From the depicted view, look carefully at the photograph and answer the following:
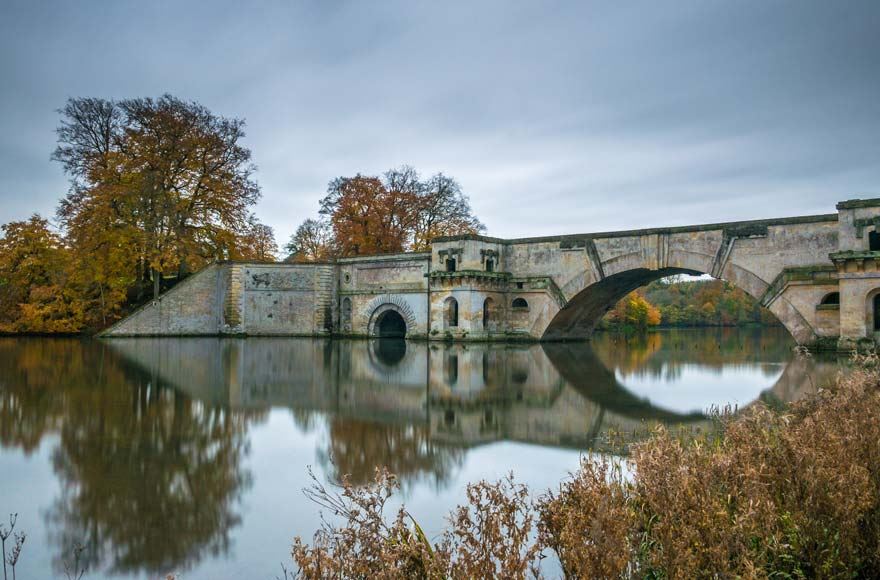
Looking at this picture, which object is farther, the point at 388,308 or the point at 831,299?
the point at 388,308

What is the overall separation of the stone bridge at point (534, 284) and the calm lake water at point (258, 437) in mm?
5849

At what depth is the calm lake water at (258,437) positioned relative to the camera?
4.89 meters

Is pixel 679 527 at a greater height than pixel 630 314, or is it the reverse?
pixel 630 314

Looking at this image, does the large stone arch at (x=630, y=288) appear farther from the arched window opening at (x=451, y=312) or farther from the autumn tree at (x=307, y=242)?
the autumn tree at (x=307, y=242)

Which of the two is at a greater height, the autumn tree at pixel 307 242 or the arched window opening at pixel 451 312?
the autumn tree at pixel 307 242

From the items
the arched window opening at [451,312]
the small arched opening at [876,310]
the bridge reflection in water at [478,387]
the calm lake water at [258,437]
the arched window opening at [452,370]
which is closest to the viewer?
the calm lake water at [258,437]

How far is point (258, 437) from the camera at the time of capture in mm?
8531

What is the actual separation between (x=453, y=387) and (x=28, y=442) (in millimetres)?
7978

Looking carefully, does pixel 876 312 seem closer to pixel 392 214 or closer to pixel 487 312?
pixel 487 312

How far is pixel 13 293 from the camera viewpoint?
116 feet

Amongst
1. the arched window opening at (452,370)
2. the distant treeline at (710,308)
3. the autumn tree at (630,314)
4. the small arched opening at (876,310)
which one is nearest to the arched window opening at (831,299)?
the small arched opening at (876,310)

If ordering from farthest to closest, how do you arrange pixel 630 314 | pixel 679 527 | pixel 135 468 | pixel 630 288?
pixel 630 314 → pixel 630 288 → pixel 135 468 → pixel 679 527

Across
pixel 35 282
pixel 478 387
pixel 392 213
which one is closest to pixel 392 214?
pixel 392 213

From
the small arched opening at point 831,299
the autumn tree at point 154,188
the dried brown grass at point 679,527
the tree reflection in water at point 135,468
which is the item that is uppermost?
the autumn tree at point 154,188
